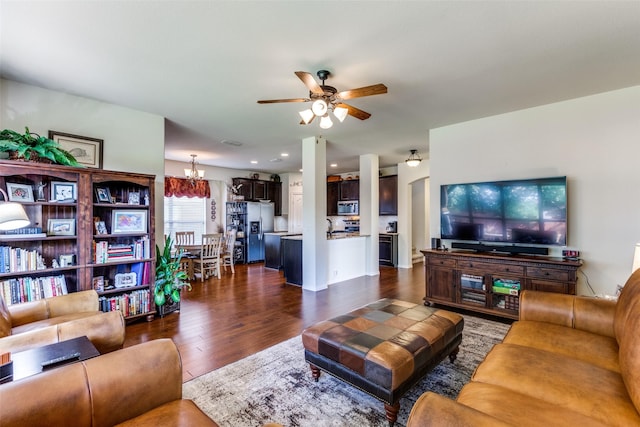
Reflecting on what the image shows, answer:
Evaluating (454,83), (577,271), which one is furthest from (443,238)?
(454,83)

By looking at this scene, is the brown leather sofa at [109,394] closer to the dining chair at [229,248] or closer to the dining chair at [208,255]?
the dining chair at [208,255]

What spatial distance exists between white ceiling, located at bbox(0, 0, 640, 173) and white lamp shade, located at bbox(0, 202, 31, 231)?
4.43ft

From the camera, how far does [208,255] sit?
605 cm

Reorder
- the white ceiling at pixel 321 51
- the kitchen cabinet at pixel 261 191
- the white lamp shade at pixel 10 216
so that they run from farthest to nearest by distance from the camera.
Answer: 1. the kitchen cabinet at pixel 261 191
2. the white ceiling at pixel 321 51
3. the white lamp shade at pixel 10 216

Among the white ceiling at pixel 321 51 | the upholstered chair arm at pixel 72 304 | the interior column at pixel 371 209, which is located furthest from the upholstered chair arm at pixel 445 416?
the interior column at pixel 371 209

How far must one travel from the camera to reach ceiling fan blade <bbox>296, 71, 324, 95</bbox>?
2359mm

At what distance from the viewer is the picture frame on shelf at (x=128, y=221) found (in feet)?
11.5

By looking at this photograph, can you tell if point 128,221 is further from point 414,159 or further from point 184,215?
point 414,159

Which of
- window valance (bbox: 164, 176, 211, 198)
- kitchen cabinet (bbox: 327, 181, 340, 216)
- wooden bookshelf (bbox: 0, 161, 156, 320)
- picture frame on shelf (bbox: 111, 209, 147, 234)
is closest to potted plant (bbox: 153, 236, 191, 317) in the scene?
wooden bookshelf (bbox: 0, 161, 156, 320)

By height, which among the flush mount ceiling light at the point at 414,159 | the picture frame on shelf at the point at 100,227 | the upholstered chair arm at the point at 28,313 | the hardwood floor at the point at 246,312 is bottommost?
the hardwood floor at the point at 246,312

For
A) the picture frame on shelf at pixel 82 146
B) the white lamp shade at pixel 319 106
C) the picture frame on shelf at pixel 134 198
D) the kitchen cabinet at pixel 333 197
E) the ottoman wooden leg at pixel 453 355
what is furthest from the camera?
the kitchen cabinet at pixel 333 197

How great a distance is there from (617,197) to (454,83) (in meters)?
2.28

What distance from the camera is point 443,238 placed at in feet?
14.3

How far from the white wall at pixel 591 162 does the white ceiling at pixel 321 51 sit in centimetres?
22
